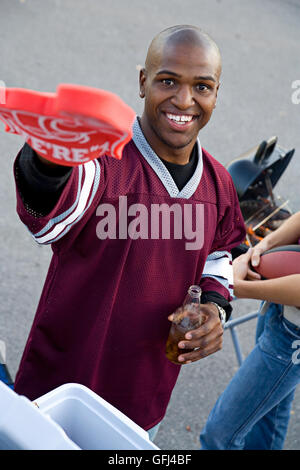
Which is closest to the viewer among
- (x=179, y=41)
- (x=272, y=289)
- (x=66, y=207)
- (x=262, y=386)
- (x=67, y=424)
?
(x=67, y=424)

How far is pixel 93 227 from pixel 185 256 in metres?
0.31

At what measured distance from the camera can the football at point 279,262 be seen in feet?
6.54

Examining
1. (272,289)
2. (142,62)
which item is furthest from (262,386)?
(142,62)

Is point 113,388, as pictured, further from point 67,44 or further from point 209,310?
point 67,44

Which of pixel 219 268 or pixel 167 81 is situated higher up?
pixel 167 81

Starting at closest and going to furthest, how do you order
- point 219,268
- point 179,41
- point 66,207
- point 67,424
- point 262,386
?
point 67,424 → point 66,207 → point 179,41 → point 219,268 → point 262,386

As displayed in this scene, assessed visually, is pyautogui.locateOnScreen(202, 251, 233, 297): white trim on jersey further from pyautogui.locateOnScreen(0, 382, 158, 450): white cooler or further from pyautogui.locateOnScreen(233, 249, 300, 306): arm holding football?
pyautogui.locateOnScreen(0, 382, 158, 450): white cooler

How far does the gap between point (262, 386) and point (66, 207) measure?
133cm

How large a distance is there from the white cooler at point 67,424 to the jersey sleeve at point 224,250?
0.76m

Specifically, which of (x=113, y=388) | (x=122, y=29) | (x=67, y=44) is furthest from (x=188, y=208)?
(x=122, y=29)

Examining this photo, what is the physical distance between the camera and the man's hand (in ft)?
5.22

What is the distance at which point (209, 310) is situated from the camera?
164cm

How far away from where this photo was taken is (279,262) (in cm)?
204

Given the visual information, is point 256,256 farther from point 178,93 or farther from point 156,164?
point 178,93
